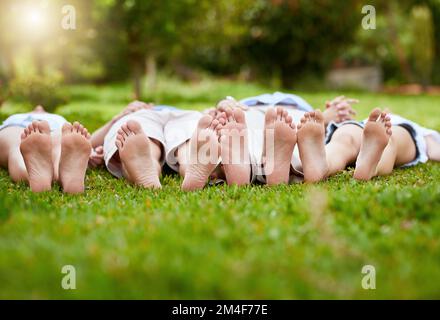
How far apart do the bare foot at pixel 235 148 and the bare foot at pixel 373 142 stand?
2.16 feet

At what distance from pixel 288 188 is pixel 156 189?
0.75 metres

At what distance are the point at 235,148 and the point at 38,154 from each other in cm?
109

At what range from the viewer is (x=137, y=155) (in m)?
3.03

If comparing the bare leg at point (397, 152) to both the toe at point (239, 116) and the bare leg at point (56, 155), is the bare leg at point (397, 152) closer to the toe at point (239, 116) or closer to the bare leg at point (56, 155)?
the toe at point (239, 116)

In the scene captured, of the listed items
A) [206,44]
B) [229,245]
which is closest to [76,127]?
[229,245]

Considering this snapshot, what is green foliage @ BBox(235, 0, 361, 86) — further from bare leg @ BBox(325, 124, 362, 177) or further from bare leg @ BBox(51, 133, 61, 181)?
bare leg @ BBox(51, 133, 61, 181)

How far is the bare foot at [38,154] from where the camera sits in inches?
111

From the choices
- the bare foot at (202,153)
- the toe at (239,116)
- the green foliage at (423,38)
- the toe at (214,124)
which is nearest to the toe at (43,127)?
the bare foot at (202,153)

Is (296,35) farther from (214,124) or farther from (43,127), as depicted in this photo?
(43,127)

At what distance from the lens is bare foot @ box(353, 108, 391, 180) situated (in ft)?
9.48

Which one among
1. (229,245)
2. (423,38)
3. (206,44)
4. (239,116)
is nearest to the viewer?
(229,245)

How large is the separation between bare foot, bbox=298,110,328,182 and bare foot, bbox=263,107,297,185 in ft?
0.23

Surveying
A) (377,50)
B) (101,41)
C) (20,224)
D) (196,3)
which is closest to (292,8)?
(196,3)
